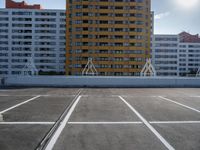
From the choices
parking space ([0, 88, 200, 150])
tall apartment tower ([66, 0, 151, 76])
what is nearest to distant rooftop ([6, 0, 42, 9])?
tall apartment tower ([66, 0, 151, 76])

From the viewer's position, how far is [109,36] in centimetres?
6125

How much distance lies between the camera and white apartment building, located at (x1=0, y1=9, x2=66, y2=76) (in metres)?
75.2

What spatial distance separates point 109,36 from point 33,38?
36.0 m

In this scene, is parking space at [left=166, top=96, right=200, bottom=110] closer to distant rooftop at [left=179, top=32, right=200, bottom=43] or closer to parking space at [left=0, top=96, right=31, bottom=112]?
parking space at [left=0, top=96, right=31, bottom=112]

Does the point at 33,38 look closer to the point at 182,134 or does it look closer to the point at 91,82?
the point at 91,82

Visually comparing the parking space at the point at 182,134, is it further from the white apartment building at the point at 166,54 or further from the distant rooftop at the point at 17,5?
the distant rooftop at the point at 17,5

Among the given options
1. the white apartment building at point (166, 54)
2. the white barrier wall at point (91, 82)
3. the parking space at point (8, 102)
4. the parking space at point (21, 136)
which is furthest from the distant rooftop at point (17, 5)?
the parking space at point (21, 136)

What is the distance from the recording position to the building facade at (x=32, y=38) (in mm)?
75250

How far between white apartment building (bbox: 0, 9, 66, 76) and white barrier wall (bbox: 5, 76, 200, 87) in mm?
50208

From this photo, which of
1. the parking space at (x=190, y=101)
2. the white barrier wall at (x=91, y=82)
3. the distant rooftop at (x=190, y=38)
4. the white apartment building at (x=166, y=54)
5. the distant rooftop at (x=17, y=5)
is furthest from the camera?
the distant rooftop at (x=190, y=38)

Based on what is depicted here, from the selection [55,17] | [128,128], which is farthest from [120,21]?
[128,128]

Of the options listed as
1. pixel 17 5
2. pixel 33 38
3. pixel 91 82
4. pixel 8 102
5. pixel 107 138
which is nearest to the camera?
pixel 107 138

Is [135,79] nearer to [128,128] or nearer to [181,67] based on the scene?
[128,128]

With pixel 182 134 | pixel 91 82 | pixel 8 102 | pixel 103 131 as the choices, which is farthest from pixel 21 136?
pixel 91 82
